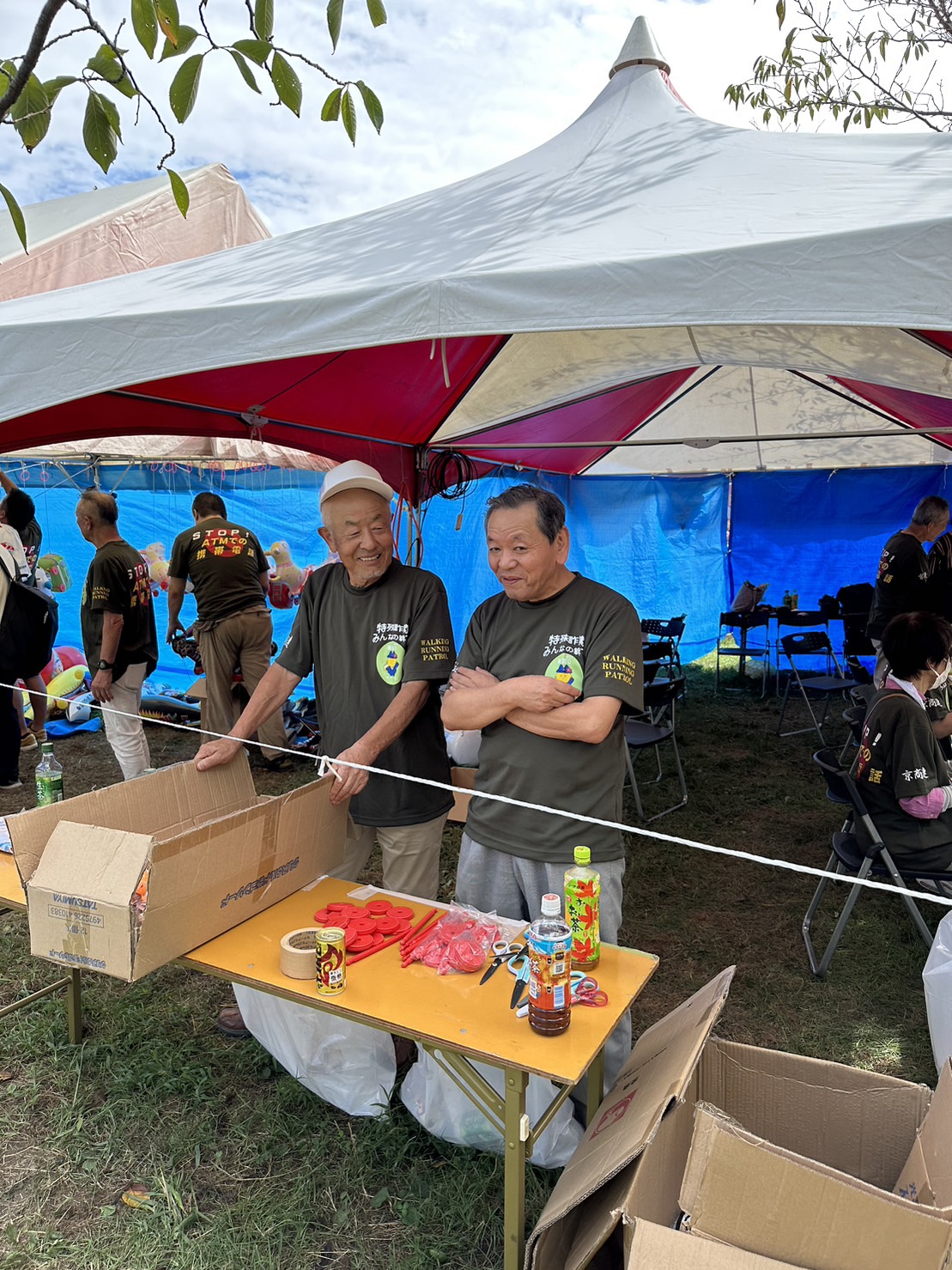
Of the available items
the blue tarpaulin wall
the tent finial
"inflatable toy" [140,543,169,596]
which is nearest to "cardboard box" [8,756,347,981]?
the tent finial

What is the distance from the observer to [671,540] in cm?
931

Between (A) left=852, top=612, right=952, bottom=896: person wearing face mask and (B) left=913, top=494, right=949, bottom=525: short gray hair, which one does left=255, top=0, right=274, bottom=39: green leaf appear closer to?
(A) left=852, top=612, right=952, bottom=896: person wearing face mask

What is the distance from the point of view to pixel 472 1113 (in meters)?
2.08

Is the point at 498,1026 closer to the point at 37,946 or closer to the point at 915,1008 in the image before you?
the point at 37,946

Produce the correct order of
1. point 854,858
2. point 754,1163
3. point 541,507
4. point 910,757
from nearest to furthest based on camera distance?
point 754,1163
point 541,507
point 910,757
point 854,858

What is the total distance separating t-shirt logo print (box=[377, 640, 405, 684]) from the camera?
2.36 metres

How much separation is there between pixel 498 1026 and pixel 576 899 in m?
0.31

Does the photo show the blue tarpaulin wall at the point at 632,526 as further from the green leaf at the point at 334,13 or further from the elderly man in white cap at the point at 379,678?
the green leaf at the point at 334,13

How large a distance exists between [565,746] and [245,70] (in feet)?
4.83

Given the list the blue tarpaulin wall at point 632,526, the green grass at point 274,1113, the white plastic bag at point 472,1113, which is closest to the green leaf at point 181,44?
the white plastic bag at point 472,1113

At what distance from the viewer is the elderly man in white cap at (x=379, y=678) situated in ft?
7.69

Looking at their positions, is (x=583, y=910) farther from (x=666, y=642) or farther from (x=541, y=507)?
(x=666, y=642)

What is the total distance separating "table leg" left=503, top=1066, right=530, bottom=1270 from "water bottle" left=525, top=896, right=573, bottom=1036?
106 mm

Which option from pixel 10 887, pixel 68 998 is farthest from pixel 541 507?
pixel 68 998
